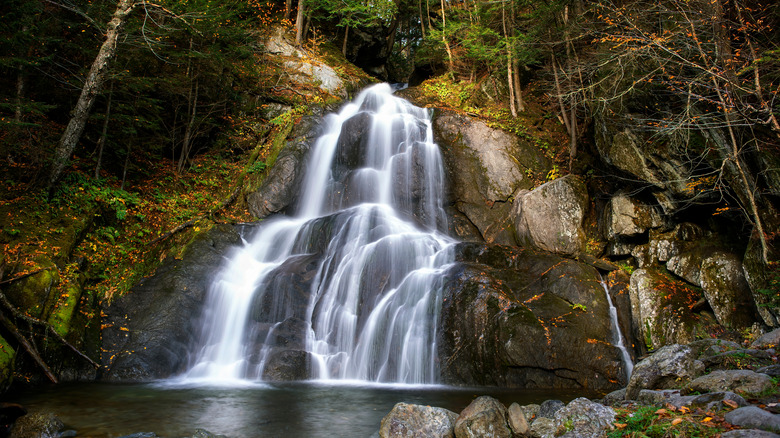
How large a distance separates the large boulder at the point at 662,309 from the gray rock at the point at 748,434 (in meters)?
5.19

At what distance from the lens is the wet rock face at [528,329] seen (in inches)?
289

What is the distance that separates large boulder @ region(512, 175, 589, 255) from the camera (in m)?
10.4

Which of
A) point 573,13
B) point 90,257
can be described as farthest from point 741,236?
point 90,257

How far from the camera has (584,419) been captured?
12.5 ft

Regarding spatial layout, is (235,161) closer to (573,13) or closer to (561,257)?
(561,257)

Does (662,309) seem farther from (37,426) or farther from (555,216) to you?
(37,426)

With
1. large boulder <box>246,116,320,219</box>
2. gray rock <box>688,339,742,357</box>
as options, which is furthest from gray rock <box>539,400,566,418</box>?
large boulder <box>246,116,320,219</box>

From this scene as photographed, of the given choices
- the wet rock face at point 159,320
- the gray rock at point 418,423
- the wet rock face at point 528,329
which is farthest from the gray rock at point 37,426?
the wet rock face at point 528,329

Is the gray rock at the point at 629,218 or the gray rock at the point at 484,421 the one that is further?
the gray rock at the point at 629,218

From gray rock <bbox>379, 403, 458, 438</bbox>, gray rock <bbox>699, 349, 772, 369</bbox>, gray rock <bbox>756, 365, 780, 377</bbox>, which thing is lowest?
gray rock <bbox>379, 403, 458, 438</bbox>

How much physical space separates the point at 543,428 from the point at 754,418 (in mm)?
1669

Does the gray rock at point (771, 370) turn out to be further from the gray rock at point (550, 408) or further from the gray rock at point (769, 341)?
the gray rock at point (550, 408)

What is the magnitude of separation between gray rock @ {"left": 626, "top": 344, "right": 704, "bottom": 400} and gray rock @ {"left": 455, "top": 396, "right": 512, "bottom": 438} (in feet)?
6.40

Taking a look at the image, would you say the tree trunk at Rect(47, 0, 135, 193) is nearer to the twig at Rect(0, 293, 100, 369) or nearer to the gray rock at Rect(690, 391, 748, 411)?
the twig at Rect(0, 293, 100, 369)
